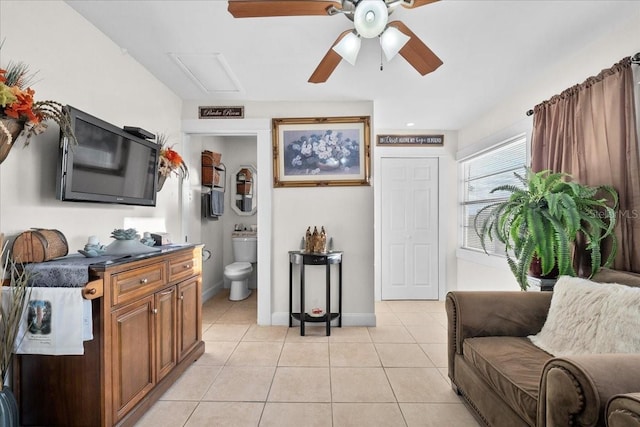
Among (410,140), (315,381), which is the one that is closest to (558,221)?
(315,381)

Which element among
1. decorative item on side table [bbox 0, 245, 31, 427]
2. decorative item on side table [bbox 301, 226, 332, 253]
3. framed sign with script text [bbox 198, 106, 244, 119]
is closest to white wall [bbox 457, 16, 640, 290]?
decorative item on side table [bbox 301, 226, 332, 253]

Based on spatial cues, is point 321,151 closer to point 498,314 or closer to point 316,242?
point 316,242

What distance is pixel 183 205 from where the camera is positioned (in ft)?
10.8

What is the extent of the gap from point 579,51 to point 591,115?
1.85ft

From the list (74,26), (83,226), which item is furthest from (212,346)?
(74,26)

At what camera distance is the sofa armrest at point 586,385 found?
3.14 feet

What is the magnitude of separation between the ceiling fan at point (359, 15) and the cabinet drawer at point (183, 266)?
159 cm

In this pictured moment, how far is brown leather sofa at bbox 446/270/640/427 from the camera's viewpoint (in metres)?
0.97

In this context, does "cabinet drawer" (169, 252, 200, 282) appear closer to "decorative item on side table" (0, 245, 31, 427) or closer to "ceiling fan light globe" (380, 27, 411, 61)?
"decorative item on side table" (0, 245, 31, 427)

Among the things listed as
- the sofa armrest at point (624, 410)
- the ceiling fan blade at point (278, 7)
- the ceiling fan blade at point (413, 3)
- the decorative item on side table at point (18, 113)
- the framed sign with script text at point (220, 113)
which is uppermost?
the framed sign with script text at point (220, 113)

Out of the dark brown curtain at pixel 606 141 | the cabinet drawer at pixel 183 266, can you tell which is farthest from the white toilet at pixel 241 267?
the dark brown curtain at pixel 606 141

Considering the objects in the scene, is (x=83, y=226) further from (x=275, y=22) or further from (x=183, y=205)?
(x=275, y=22)

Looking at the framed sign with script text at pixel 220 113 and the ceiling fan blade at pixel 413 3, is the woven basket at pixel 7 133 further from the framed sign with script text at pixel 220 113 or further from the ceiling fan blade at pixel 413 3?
the framed sign with script text at pixel 220 113

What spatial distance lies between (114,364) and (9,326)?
1.50 ft
